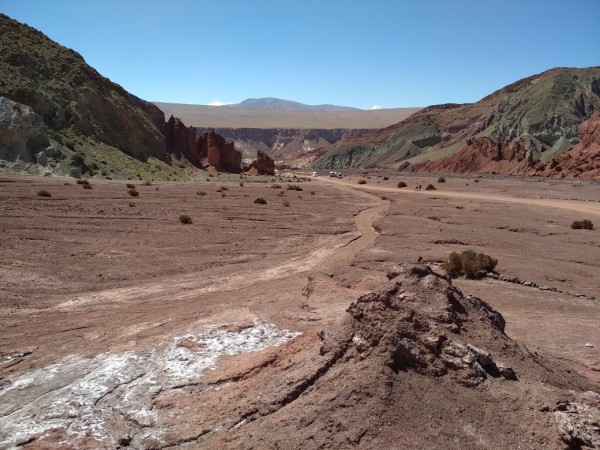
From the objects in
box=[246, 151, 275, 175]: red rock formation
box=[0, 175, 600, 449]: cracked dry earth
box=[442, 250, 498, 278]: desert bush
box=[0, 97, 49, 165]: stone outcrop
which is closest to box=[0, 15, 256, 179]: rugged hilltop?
box=[0, 97, 49, 165]: stone outcrop

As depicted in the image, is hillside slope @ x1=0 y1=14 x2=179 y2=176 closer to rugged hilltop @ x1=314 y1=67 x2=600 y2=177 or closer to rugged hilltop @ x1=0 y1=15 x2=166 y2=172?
rugged hilltop @ x1=0 y1=15 x2=166 y2=172

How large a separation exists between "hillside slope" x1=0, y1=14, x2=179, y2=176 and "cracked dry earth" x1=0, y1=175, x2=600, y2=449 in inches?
909

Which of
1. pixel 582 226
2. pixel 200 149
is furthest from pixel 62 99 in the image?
pixel 582 226

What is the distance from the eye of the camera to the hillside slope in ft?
124

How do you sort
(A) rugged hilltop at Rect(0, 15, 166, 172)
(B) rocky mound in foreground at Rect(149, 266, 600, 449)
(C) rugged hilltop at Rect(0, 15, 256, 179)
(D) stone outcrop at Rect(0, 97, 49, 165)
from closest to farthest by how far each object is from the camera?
(B) rocky mound in foreground at Rect(149, 266, 600, 449) < (D) stone outcrop at Rect(0, 97, 49, 165) < (C) rugged hilltop at Rect(0, 15, 256, 179) < (A) rugged hilltop at Rect(0, 15, 166, 172)

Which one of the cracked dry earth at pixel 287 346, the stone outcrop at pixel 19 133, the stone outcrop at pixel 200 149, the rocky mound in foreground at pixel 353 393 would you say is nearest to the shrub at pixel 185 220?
the cracked dry earth at pixel 287 346

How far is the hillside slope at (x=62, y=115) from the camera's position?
124ft

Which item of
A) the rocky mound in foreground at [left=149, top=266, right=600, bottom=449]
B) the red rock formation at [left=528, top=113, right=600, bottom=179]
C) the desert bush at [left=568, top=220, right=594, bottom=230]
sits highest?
the red rock formation at [left=528, top=113, right=600, bottom=179]

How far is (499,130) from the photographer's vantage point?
108875 millimetres

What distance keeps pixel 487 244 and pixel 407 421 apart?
14.4m

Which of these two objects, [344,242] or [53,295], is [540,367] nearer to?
[53,295]

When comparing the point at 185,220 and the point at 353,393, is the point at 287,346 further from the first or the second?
the point at 185,220

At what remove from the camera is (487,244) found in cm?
1823

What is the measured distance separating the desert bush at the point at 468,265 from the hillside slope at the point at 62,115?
106ft
